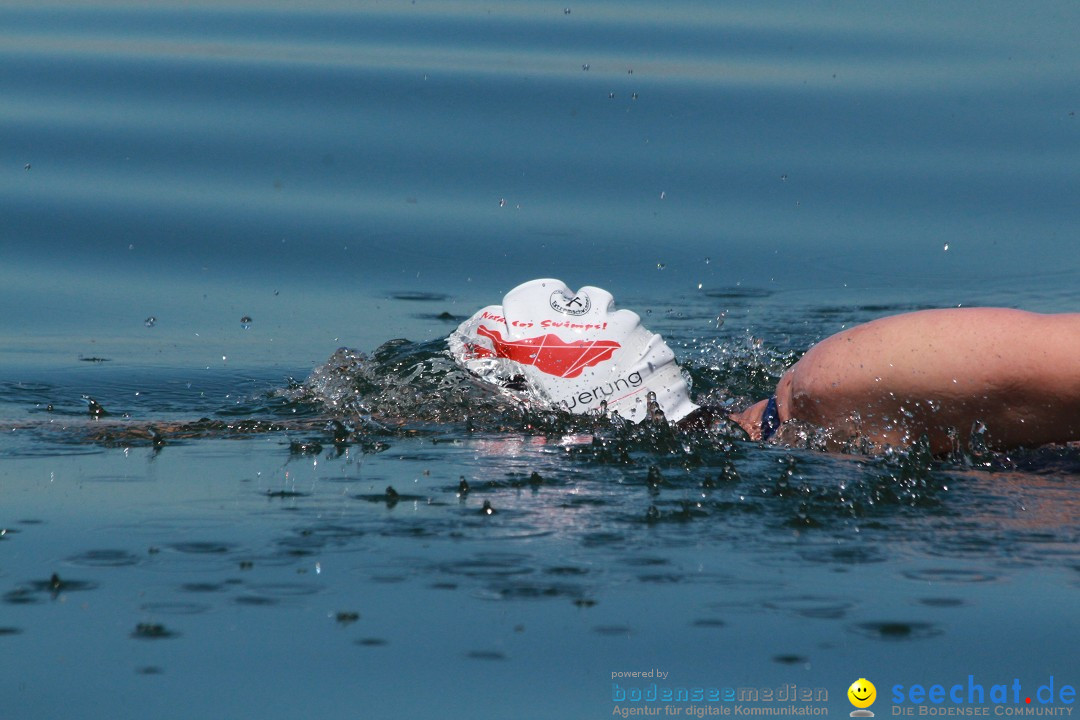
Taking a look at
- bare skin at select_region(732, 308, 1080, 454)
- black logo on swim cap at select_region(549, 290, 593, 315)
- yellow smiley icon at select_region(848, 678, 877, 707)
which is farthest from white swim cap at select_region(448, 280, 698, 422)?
yellow smiley icon at select_region(848, 678, 877, 707)

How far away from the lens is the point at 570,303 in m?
4.60

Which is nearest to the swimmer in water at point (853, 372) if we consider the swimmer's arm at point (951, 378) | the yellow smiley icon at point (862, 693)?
the swimmer's arm at point (951, 378)

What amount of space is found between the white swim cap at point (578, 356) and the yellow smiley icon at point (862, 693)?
6.33ft

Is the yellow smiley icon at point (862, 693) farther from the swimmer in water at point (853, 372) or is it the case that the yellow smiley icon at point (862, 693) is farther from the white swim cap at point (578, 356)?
the white swim cap at point (578, 356)

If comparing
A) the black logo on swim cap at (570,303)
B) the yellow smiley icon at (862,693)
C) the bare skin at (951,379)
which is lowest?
the yellow smiley icon at (862,693)

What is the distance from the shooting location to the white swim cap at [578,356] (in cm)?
453

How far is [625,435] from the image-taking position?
418cm

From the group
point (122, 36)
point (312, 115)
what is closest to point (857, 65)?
point (312, 115)

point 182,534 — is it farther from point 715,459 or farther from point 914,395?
point 914,395

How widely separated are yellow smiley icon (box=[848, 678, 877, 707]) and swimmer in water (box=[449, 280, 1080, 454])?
52.9 inches

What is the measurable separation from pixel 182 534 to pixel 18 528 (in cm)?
42

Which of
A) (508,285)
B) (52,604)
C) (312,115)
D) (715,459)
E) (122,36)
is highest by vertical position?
(122,36)

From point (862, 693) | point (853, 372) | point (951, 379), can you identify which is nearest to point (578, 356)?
point (853, 372)

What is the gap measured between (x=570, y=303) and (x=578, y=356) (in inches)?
6.8
